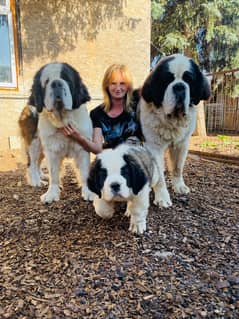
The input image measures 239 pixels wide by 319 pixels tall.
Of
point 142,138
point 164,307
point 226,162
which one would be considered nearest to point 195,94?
point 142,138

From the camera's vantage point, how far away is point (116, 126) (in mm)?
3311

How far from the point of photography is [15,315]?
1.61 m

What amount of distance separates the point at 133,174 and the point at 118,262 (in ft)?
1.86

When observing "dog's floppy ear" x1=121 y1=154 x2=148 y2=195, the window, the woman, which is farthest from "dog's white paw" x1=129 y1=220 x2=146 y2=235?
the window

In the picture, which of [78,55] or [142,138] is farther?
[78,55]

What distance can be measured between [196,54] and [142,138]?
941 cm

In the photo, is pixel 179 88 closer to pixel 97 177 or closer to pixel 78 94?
pixel 78 94

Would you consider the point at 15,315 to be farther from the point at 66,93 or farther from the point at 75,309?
the point at 66,93

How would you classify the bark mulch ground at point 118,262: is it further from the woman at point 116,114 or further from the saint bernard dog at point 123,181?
the woman at point 116,114

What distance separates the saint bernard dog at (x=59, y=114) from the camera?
107 inches

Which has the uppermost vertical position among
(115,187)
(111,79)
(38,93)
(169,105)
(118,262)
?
(111,79)

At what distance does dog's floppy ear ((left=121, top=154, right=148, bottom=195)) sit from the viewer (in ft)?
7.00

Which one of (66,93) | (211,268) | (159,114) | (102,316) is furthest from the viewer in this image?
(159,114)

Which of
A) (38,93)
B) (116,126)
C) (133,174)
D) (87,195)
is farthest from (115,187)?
(116,126)
